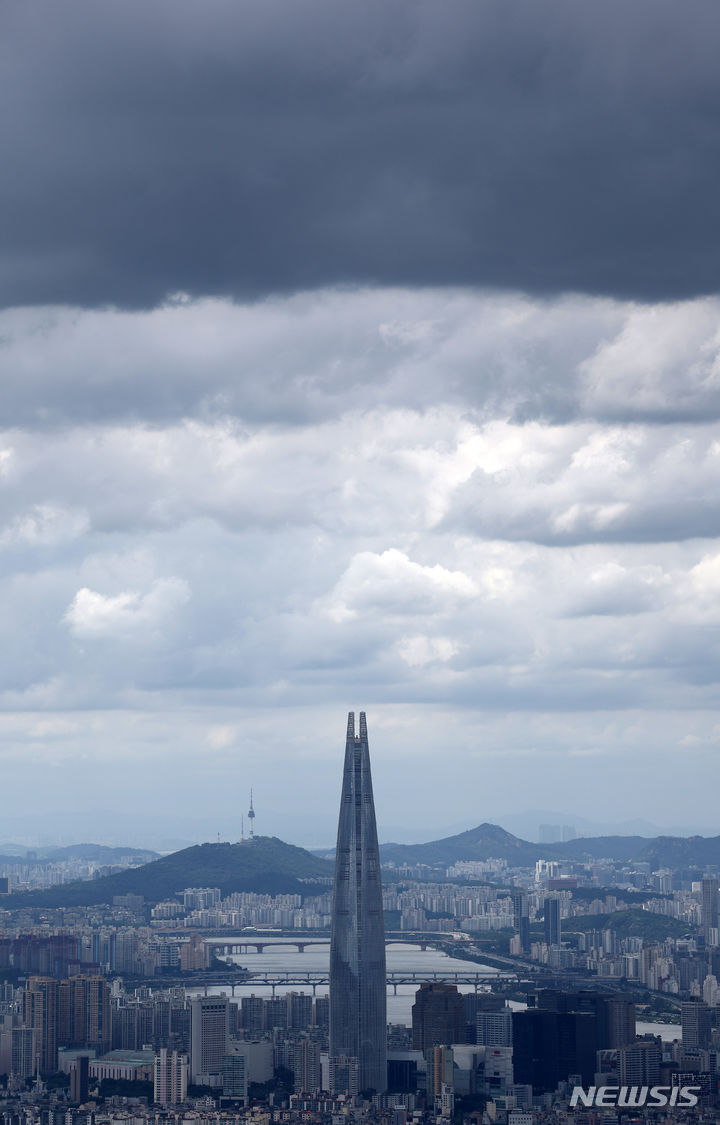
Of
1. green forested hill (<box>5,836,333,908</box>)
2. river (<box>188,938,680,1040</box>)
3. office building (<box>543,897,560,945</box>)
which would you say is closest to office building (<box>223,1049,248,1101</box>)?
river (<box>188,938,680,1040</box>)

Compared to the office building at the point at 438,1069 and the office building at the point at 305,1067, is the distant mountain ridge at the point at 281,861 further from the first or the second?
the office building at the point at 438,1069

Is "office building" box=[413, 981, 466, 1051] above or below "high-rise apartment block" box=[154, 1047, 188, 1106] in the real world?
above

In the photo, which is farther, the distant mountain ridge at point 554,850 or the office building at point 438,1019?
the distant mountain ridge at point 554,850

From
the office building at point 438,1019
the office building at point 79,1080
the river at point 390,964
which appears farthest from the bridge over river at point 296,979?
the office building at point 79,1080

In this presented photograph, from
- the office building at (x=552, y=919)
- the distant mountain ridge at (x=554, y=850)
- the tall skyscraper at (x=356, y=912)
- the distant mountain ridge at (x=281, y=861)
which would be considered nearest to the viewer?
the tall skyscraper at (x=356, y=912)

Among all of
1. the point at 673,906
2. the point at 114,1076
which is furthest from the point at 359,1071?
the point at 673,906

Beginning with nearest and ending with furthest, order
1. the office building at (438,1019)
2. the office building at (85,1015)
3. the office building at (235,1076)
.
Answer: the office building at (235,1076) < the office building at (438,1019) < the office building at (85,1015)

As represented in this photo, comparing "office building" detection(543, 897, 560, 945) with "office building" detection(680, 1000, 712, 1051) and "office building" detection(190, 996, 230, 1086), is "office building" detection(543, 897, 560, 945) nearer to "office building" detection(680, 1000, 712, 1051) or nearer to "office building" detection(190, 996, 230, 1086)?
"office building" detection(680, 1000, 712, 1051)

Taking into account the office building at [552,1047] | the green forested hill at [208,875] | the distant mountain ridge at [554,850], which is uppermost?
the distant mountain ridge at [554,850]

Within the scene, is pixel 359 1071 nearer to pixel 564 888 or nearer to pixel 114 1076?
pixel 114 1076
